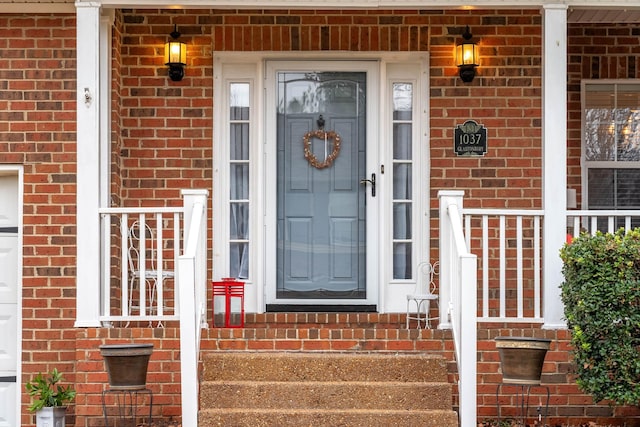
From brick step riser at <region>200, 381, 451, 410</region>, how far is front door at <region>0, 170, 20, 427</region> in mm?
2293

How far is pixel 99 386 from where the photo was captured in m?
8.88

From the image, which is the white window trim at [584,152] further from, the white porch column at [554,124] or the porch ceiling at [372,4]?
the white porch column at [554,124]

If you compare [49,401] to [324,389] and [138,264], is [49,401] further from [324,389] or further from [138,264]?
[324,389]

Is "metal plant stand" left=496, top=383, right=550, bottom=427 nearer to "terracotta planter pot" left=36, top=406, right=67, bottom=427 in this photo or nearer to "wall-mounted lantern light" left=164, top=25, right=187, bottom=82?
"terracotta planter pot" left=36, top=406, right=67, bottom=427

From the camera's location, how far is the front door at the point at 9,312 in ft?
32.5

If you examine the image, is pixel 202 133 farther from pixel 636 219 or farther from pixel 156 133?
pixel 636 219

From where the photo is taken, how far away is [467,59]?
405 inches

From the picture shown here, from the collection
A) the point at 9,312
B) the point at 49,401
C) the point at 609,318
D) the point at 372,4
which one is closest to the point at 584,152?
the point at 372,4

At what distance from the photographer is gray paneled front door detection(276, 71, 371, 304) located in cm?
1044

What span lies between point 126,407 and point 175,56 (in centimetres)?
313

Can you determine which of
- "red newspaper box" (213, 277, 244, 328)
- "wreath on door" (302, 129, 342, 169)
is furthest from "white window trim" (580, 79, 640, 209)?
"red newspaper box" (213, 277, 244, 328)

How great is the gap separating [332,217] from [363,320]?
1.02 metres

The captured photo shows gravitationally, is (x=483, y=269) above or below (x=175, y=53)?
below

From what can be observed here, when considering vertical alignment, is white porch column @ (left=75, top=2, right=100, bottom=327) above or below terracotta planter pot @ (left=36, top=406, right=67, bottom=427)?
above
